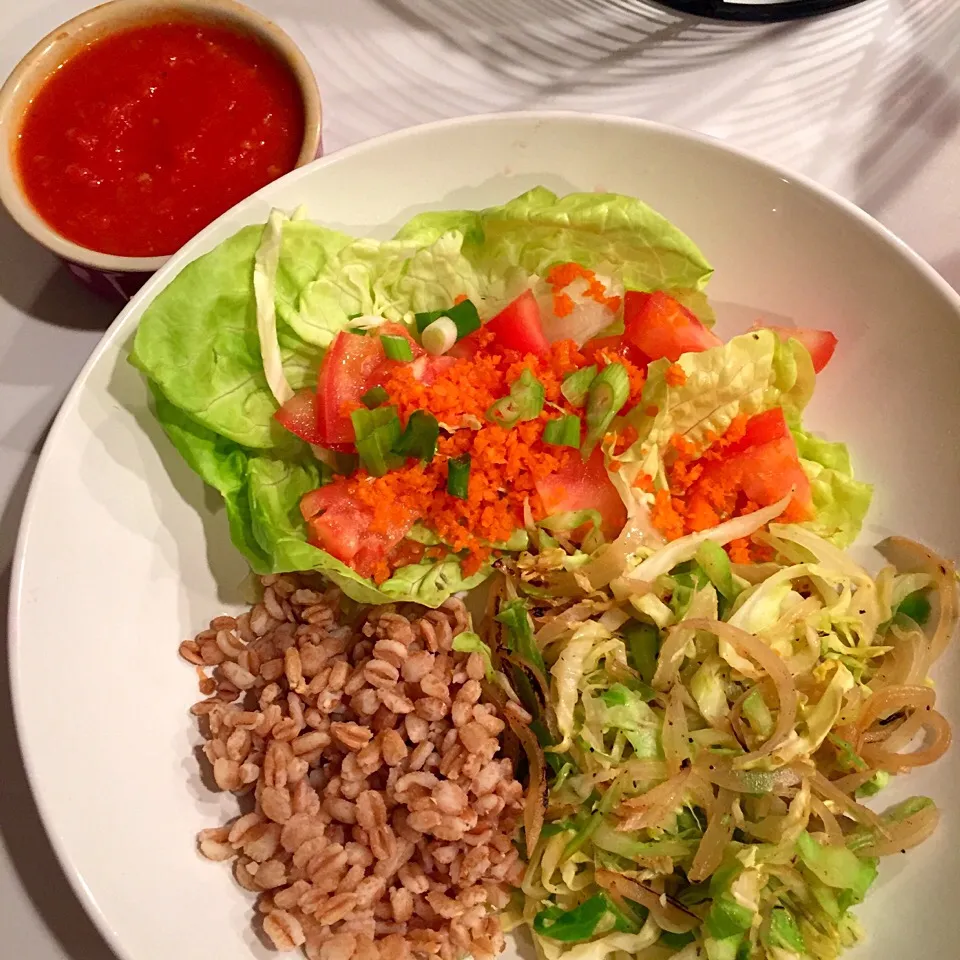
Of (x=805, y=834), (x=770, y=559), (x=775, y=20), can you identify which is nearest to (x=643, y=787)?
(x=805, y=834)

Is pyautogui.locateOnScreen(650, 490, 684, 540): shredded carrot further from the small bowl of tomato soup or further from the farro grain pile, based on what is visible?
the small bowl of tomato soup

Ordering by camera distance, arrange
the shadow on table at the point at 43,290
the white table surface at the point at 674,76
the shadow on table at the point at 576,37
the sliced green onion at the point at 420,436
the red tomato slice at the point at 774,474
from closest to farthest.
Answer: the sliced green onion at the point at 420,436 → the red tomato slice at the point at 774,474 → the shadow on table at the point at 43,290 → the white table surface at the point at 674,76 → the shadow on table at the point at 576,37

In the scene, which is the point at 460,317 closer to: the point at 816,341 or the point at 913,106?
the point at 816,341

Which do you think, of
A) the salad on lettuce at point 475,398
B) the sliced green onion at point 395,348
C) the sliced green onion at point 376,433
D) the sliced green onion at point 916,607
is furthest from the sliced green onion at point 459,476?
the sliced green onion at point 916,607

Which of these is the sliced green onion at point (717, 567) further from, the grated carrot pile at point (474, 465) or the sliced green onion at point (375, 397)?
the sliced green onion at point (375, 397)

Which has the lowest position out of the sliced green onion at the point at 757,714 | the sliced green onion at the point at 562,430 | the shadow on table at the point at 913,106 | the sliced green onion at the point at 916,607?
the sliced green onion at the point at 757,714

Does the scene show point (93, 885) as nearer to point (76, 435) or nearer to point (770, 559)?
point (76, 435)

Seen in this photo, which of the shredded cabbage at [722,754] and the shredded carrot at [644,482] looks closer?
the shredded cabbage at [722,754]
